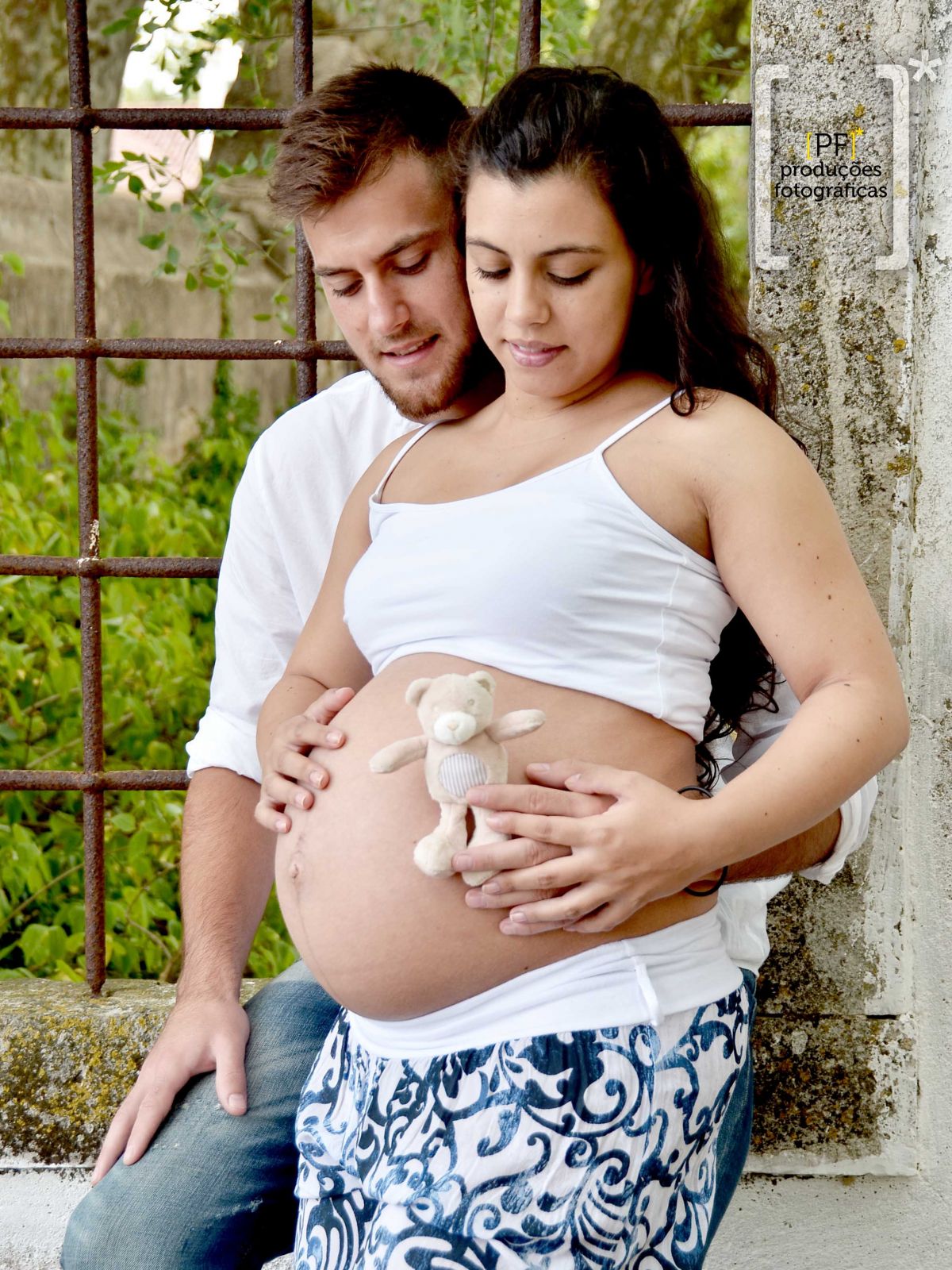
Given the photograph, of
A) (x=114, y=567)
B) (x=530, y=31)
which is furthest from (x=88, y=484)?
(x=530, y=31)

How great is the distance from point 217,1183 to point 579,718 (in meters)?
0.86

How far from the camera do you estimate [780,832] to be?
54.0 inches

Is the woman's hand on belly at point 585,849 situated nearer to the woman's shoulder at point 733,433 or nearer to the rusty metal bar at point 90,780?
the woman's shoulder at point 733,433

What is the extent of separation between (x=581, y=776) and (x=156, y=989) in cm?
136

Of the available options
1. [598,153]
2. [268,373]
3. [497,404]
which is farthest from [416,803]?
[268,373]

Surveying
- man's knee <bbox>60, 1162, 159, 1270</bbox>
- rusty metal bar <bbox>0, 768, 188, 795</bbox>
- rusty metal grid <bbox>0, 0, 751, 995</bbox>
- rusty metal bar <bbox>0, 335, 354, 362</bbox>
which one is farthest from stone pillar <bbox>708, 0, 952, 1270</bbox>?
rusty metal bar <bbox>0, 768, 188, 795</bbox>

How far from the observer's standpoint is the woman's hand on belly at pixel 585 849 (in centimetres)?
133

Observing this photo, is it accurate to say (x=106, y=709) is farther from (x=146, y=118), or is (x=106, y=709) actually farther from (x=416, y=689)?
(x=416, y=689)

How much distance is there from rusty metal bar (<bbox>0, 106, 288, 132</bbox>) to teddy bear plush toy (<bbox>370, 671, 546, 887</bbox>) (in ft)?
4.35

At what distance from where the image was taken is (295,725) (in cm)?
160

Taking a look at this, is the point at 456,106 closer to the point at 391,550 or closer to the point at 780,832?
the point at 391,550

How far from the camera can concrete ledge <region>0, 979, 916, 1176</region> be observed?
215 centimetres

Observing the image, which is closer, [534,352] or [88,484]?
[534,352]

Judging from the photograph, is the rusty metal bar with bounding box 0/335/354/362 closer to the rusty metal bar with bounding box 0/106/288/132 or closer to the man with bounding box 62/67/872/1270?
the man with bounding box 62/67/872/1270
